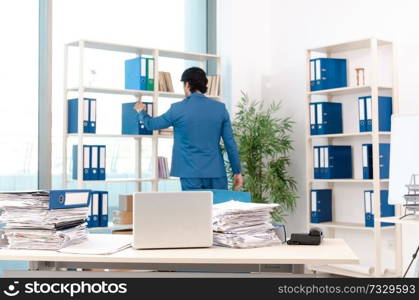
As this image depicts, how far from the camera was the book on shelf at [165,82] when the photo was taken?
6109 mm

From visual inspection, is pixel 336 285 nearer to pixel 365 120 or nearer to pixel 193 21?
pixel 365 120

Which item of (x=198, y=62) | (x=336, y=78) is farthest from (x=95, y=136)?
(x=336, y=78)

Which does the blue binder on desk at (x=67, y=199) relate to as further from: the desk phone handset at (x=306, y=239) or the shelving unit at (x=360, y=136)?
the shelving unit at (x=360, y=136)

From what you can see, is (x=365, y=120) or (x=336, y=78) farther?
(x=336, y=78)

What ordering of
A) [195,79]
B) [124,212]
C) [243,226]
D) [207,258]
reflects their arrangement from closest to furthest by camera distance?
[207,258]
[243,226]
[195,79]
[124,212]

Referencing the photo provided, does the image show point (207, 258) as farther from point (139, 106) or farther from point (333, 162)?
point (333, 162)

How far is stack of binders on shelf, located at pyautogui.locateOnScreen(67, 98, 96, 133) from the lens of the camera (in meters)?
5.56

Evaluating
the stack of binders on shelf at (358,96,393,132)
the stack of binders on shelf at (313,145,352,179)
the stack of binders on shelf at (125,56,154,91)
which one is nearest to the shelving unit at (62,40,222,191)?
the stack of binders on shelf at (125,56,154,91)

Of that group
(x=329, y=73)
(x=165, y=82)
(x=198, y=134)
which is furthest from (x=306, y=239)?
(x=165, y=82)

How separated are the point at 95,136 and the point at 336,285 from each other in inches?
160

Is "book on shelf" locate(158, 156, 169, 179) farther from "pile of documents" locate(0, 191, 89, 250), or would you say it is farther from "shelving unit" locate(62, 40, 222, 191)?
"pile of documents" locate(0, 191, 89, 250)

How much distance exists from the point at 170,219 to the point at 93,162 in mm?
3149

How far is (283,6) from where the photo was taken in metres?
6.93

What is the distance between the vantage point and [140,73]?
231 inches
